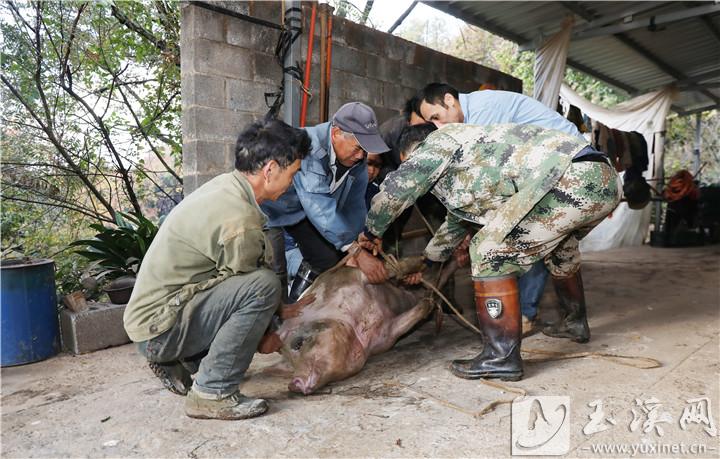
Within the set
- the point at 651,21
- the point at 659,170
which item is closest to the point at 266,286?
the point at 651,21

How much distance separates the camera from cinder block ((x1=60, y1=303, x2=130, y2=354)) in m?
3.11

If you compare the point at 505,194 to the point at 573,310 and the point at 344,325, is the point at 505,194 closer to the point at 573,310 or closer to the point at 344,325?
the point at 344,325

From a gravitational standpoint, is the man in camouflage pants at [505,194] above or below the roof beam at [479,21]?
below

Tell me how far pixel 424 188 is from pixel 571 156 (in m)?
0.72

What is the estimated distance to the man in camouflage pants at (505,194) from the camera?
96.1 inches

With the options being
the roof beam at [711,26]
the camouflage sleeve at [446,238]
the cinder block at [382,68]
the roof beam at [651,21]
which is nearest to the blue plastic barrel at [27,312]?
the camouflage sleeve at [446,238]

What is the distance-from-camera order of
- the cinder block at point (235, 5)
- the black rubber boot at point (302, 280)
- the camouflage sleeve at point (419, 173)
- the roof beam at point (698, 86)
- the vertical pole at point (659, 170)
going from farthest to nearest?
1. the roof beam at point (698, 86)
2. the vertical pole at point (659, 170)
3. the black rubber boot at point (302, 280)
4. the cinder block at point (235, 5)
5. the camouflage sleeve at point (419, 173)

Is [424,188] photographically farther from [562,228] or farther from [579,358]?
[579,358]

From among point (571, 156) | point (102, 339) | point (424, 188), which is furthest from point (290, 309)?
point (571, 156)

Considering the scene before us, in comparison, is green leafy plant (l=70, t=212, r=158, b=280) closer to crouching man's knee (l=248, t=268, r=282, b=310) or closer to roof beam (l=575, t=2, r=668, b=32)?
crouching man's knee (l=248, t=268, r=282, b=310)

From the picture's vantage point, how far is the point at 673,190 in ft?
29.7

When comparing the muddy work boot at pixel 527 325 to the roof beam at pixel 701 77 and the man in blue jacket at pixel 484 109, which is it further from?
the roof beam at pixel 701 77

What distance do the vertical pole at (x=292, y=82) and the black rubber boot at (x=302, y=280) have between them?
1.03m

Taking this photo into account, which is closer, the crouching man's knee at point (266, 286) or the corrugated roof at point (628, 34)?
the crouching man's knee at point (266, 286)
